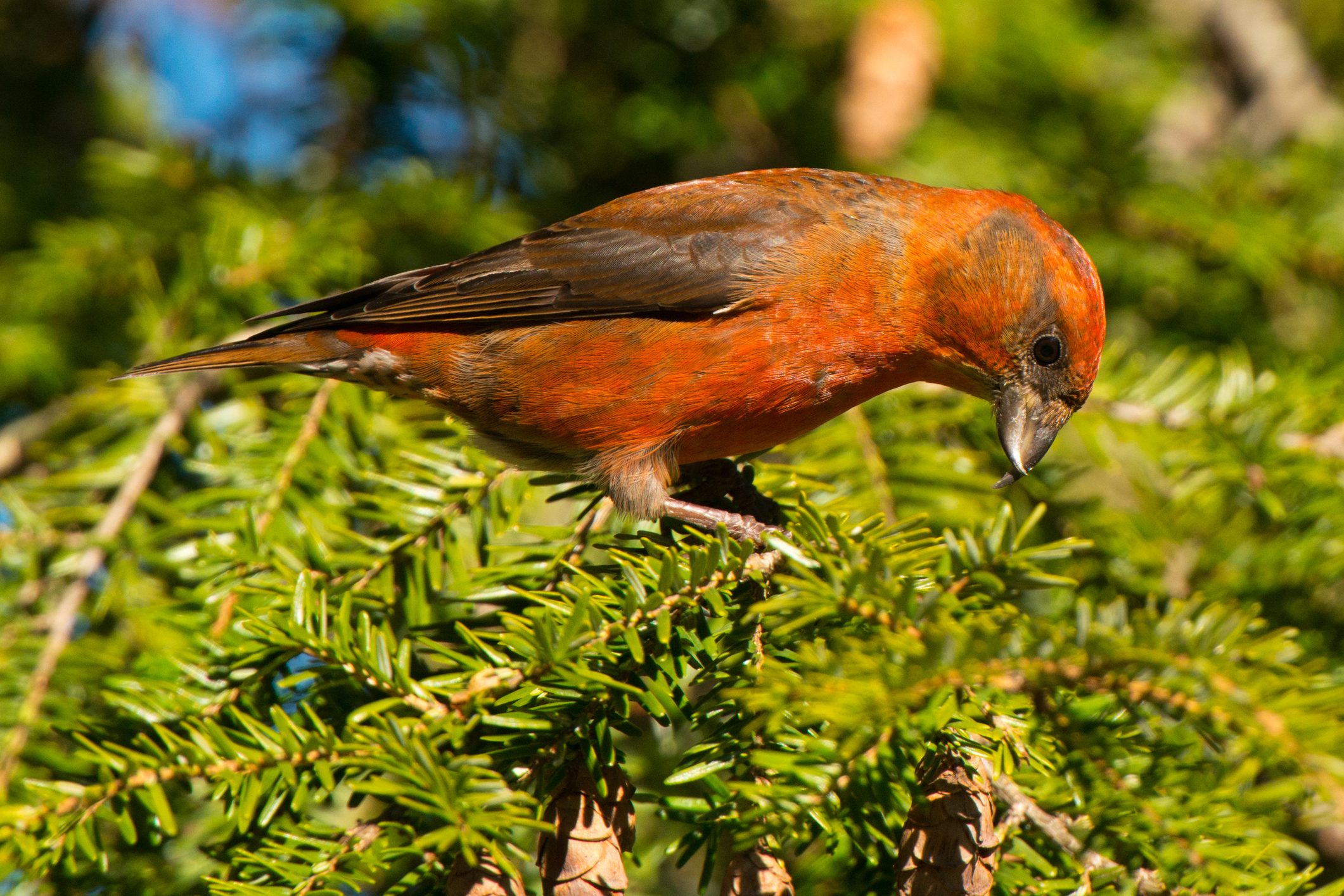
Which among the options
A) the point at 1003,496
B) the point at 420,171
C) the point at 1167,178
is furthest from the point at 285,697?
the point at 1167,178

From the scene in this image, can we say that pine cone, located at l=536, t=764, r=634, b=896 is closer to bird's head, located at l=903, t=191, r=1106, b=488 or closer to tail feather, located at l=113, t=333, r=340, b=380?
bird's head, located at l=903, t=191, r=1106, b=488

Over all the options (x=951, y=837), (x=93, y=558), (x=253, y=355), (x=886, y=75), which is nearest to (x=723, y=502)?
(x=253, y=355)

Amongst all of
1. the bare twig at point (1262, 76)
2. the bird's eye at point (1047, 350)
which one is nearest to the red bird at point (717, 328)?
the bird's eye at point (1047, 350)

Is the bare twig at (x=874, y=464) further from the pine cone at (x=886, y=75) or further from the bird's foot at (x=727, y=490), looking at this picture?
the pine cone at (x=886, y=75)

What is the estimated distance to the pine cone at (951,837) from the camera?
172 cm

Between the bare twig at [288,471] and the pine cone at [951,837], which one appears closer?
the pine cone at [951,837]

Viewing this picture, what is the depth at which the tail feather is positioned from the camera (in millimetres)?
2900

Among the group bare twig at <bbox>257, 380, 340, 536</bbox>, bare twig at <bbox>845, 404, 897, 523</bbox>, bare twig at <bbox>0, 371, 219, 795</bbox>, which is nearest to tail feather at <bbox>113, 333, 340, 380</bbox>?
bare twig at <bbox>257, 380, 340, 536</bbox>

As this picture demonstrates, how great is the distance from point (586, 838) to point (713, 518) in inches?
47.4

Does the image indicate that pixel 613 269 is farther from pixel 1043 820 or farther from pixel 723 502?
pixel 1043 820

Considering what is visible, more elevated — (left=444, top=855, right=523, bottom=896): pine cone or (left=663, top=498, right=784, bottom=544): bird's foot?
(left=444, top=855, right=523, bottom=896): pine cone

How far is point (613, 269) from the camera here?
338 centimetres

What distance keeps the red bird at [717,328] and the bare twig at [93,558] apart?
36 cm

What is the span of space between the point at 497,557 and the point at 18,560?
140cm
